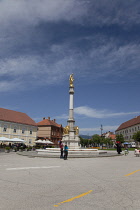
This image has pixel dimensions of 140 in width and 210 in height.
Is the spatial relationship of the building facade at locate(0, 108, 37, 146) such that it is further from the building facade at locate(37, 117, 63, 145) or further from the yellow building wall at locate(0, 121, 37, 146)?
the building facade at locate(37, 117, 63, 145)

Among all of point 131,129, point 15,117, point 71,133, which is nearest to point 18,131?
point 15,117

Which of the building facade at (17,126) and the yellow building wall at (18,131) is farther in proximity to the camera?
the building facade at (17,126)

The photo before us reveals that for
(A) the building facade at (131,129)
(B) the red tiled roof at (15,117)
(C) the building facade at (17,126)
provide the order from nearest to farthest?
(C) the building facade at (17,126)
(B) the red tiled roof at (15,117)
(A) the building facade at (131,129)

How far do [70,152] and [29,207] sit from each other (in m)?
18.3

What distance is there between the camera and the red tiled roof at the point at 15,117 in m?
59.6

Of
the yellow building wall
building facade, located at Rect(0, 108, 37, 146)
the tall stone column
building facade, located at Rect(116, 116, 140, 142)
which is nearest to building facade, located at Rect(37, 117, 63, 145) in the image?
building facade, located at Rect(0, 108, 37, 146)

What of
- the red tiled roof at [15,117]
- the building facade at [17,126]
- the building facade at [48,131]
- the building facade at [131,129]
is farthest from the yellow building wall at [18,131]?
the building facade at [131,129]

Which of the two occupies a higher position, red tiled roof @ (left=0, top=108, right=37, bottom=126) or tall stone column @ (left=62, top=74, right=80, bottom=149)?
red tiled roof @ (left=0, top=108, right=37, bottom=126)

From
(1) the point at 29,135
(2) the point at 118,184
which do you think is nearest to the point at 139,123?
(1) the point at 29,135

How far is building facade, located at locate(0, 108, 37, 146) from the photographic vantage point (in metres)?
57.8

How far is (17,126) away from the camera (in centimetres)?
6119

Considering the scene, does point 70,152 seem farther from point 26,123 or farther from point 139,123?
point 139,123

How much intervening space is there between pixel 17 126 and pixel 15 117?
3610mm

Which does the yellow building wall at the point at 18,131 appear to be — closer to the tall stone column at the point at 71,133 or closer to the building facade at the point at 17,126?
the building facade at the point at 17,126
